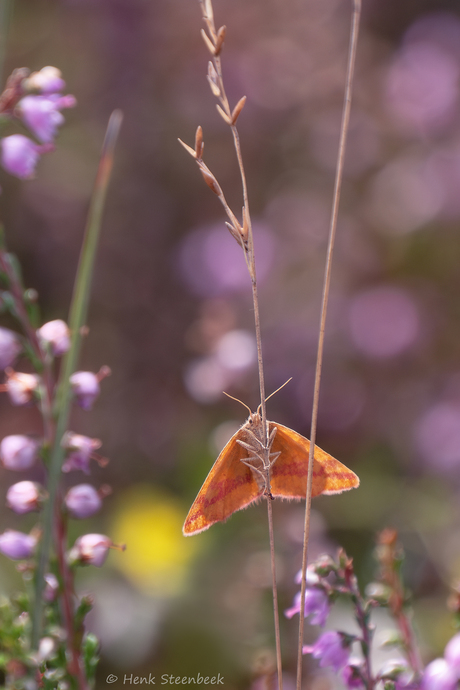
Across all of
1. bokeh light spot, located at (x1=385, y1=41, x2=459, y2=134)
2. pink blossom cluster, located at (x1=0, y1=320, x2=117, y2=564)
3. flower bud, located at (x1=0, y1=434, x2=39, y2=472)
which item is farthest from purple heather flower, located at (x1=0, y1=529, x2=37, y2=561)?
bokeh light spot, located at (x1=385, y1=41, x2=459, y2=134)

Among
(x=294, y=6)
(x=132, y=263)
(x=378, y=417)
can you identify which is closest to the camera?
(x=378, y=417)

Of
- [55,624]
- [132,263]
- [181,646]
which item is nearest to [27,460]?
[55,624]

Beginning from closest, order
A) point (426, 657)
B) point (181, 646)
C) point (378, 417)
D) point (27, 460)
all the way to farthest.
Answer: point (27, 460) → point (426, 657) → point (181, 646) → point (378, 417)

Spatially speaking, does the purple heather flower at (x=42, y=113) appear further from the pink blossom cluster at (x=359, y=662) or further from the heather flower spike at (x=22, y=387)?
the pink blossom cluster at (x=359, y=662)

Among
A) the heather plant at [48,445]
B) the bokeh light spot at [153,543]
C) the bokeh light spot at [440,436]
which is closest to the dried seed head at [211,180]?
the heather plant at [48,445]

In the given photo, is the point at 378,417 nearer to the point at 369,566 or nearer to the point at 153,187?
the point at 369,566

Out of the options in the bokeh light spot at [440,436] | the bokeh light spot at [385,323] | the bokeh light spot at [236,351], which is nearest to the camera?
the bokeh light spot at [236,351]

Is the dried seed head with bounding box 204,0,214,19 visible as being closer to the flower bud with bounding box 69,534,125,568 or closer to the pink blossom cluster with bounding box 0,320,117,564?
the pink blossom cluster with bounding box 0,320,117,564
